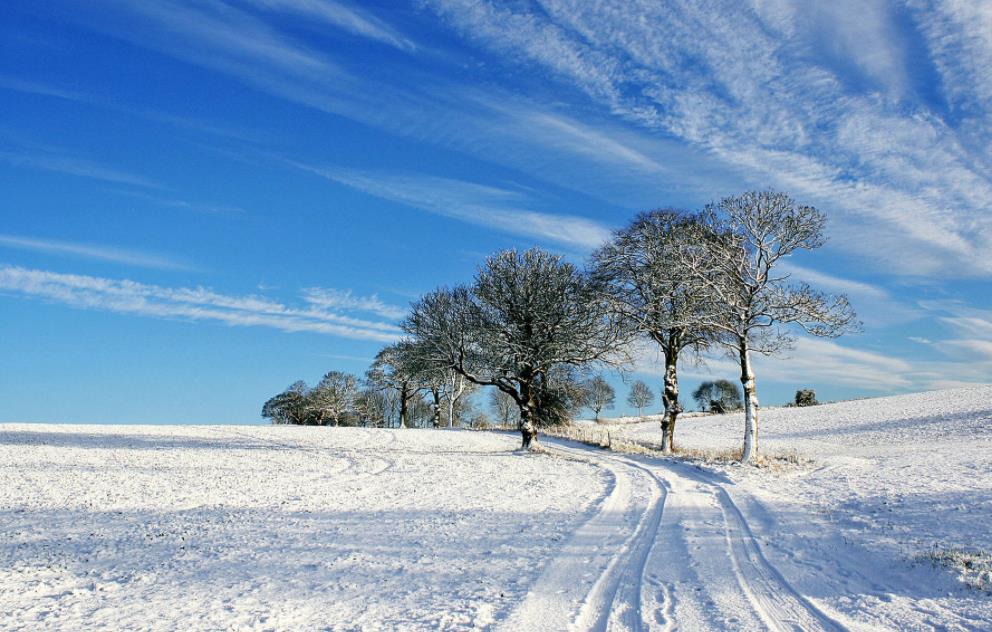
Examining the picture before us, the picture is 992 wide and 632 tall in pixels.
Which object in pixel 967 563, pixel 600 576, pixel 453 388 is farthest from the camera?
pixel 453 388

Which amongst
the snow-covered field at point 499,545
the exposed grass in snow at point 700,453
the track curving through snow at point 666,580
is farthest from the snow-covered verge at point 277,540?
the exposed grass in snow at point 700,453

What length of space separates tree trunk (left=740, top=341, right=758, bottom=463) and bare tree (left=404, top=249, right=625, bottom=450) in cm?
771

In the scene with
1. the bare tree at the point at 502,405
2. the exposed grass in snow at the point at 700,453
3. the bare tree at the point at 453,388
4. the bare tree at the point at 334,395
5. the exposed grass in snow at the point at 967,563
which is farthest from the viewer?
the bare tree at the point at 502,405

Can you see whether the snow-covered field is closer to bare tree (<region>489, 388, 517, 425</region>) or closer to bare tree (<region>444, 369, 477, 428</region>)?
bare tree (<region>444, 369, 477, 428</region>)

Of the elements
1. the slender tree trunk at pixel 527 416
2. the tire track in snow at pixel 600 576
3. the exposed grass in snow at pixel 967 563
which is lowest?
the tire track in snow at pixel 600 576

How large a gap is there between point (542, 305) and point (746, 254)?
1098 centimetres

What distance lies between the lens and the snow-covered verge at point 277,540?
7539mm

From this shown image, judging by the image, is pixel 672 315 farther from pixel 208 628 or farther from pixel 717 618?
pixel 208 628

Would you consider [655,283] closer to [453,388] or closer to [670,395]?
[670,395]

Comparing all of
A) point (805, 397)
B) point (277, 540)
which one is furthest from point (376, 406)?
point (277, 540)

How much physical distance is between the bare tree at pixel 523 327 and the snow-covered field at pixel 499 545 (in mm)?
8934

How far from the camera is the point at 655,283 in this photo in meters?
26.4

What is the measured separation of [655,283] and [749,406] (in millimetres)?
6233

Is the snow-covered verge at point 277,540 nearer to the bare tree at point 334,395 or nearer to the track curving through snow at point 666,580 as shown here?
the track curving through snow at point 666,580
